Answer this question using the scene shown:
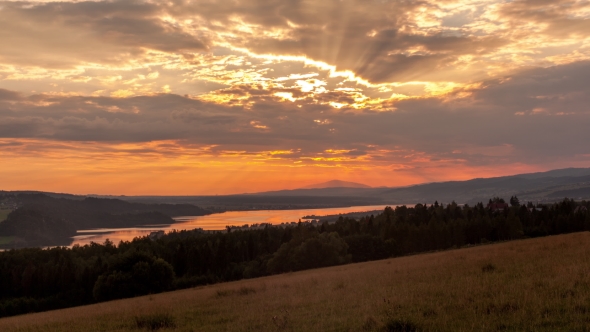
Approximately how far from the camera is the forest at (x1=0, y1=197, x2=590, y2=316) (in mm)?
75562

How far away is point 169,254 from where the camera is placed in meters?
110

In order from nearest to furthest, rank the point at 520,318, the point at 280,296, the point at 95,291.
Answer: the point at 520,318
the point at 280,296
the point at 95,291

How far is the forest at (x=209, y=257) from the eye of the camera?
2975 inches

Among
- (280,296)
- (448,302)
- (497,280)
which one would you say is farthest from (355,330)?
(280,296)

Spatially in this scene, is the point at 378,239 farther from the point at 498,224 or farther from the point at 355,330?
the point at 355,330

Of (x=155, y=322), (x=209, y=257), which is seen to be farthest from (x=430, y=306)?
(x=209, y=257)

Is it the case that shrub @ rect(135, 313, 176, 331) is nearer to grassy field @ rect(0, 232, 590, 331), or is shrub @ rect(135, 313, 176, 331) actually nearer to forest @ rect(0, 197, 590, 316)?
grassy field @ rect(0, 232, 590, 331)

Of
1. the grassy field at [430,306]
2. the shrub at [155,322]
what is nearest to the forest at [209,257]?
the grassy field at [430,306]

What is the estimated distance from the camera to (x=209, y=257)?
113875mm

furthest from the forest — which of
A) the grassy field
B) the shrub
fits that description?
the shrub

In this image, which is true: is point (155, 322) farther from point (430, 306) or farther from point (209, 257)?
point (209, 257)

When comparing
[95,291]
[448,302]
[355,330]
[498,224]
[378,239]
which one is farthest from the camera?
[378,239]

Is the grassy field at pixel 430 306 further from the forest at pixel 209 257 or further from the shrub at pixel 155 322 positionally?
the forest at pixel 209 257

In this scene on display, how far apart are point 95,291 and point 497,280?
7119 centimetres
